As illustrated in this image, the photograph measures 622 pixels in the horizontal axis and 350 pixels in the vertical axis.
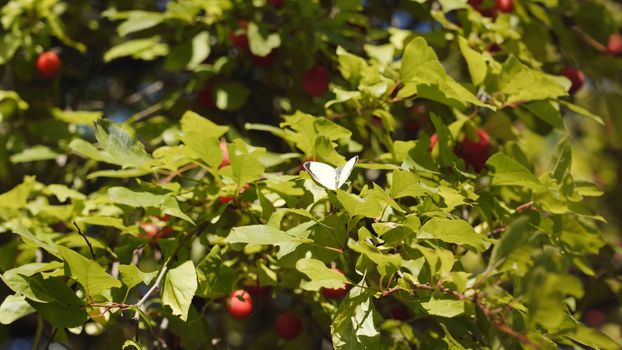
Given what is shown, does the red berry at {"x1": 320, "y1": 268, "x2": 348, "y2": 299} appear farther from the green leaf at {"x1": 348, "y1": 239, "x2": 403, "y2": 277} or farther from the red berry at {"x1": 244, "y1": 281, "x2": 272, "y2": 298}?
the green leaf at {"x1": 348, "y1": 239, "x2": 403, "y2": 277}

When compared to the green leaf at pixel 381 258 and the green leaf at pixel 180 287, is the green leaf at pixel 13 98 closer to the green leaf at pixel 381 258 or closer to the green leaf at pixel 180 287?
the green leaf at pixel 180 287

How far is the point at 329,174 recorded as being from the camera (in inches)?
43.0

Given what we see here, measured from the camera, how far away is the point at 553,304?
31.2 inches

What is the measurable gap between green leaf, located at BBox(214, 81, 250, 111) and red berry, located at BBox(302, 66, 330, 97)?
0.17m

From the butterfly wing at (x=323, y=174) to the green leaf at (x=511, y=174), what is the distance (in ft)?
1.05

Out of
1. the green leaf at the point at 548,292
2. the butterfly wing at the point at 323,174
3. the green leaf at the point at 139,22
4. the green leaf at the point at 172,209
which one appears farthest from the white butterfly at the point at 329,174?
the green leaf at the point at 139,22

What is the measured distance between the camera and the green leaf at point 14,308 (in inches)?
47.7

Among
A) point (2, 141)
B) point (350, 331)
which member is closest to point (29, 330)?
point (2, 141)

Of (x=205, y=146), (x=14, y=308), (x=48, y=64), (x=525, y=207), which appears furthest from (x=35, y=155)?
(x=525, y=207)

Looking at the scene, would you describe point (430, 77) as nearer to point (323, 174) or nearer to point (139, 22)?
point (323, 174)

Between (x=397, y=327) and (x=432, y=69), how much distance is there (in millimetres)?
501

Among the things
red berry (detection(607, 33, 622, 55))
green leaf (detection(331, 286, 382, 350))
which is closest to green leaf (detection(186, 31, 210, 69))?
green leaf (detection(331, 286, 382, 350))

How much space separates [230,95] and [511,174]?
800 mm

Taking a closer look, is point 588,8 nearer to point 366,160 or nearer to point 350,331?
point 366,160
